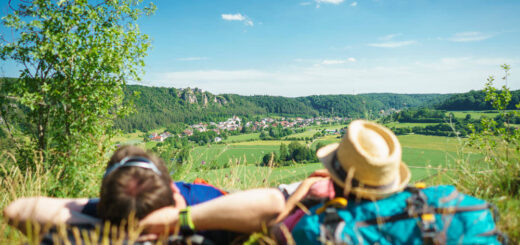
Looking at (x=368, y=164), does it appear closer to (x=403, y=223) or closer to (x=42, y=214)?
(x=403, y=223)

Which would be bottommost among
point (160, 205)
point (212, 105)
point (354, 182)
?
point (160, 205)

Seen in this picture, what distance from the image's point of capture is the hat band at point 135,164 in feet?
5.34

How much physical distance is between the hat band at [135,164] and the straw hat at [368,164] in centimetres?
112

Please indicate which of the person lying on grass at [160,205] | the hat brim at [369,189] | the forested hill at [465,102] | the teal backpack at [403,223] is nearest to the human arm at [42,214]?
the person lying on grass at [160,205]

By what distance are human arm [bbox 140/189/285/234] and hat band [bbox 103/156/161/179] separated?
0.26 meters

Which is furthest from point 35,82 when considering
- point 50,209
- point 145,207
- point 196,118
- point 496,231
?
point 196,118

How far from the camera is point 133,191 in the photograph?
1.51m

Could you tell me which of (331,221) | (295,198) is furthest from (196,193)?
(331,221)

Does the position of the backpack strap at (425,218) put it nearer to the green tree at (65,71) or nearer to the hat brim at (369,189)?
the hat brim at (369,189)

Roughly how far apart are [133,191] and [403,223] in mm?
1507

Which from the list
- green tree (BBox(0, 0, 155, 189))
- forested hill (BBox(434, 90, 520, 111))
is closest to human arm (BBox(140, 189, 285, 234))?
green tree (BBox(0, 0, 155, 189))

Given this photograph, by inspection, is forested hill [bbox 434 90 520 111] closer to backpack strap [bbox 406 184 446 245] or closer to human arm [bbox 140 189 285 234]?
backpack strap [bbox 406 184 446 245]

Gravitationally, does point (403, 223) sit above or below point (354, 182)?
below

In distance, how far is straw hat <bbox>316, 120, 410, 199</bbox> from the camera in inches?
61.9
